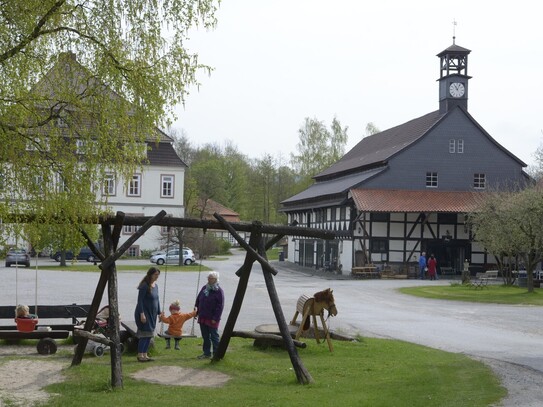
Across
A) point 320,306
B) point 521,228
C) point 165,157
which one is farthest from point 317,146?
point 320,306

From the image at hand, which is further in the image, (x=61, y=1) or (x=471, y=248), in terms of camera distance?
(x=471, y=248)

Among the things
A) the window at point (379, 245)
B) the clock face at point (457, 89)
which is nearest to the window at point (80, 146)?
the window at point (379, 245)

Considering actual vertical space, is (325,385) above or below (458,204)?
below

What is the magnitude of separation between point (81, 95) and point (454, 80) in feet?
153

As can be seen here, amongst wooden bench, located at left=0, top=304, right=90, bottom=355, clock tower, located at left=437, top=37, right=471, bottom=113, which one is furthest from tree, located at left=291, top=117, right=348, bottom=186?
wooden bench, located at left=0, top=304, right=90, bottom=355

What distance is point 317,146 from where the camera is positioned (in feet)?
Result: 297

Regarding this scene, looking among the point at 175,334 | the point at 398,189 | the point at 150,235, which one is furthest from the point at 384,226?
the point at 175,334

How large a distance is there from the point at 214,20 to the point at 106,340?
504cm

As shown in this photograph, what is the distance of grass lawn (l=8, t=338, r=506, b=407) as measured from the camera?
10953 millimetres

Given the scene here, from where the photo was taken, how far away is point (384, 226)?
4950cm

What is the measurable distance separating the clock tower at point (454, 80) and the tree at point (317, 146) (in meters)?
35.3

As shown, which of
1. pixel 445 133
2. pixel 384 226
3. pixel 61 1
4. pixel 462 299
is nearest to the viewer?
pixel 61 1

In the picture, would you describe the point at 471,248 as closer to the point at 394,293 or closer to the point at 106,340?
the point at 394,293

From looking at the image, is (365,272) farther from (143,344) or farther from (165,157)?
(143,344)
